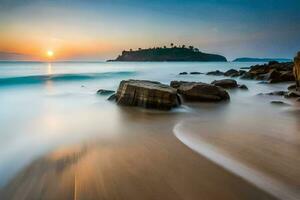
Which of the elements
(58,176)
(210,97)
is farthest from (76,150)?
(210,97)

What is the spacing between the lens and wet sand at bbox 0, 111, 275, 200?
10.7 ft

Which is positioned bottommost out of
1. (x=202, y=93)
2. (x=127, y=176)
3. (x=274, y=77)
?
(x=127, y=176)

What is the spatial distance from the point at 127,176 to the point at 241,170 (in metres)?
1.66

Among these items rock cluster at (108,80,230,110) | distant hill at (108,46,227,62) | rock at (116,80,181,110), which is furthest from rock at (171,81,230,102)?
distant hill at (108,46,227,62)

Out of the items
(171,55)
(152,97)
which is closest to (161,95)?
(152,97)

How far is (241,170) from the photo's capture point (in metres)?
3.89

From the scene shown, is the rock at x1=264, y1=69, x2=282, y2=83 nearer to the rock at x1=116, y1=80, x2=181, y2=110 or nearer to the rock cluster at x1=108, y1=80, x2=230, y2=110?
the rock cluster at x1=108, y1=80, x2=230, y2=110

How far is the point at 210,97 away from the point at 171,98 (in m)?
2.42

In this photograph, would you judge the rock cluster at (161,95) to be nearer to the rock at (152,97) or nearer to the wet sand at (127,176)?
the rock at (152,97)

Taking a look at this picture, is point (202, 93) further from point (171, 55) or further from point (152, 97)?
point (171, 55)

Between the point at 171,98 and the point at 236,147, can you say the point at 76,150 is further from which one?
the point at 171,98

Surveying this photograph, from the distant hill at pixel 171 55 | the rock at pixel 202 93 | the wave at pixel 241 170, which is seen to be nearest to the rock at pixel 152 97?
the rock at pixel 202 93

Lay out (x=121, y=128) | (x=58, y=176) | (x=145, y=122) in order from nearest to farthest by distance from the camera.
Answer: (x=58, y=176)
(x=121, y=128)
(x=145, y=122)

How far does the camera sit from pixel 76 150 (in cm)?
500
